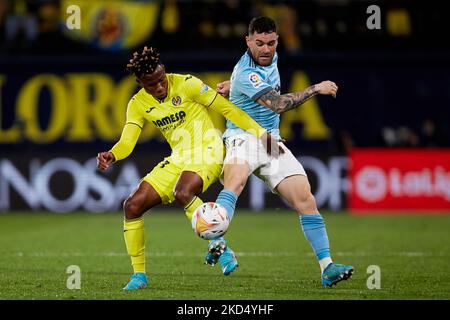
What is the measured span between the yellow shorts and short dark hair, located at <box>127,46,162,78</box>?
0.89 meters

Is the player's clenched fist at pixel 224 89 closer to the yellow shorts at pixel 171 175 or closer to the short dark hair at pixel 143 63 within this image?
the yellow shorts at pixel 171 175

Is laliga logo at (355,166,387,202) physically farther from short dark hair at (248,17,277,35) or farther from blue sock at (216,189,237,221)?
blue sock at (216,189,237,221)

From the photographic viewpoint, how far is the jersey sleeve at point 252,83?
848 centimetres

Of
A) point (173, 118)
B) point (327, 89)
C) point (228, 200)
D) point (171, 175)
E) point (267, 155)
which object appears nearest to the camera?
point (327, 89)

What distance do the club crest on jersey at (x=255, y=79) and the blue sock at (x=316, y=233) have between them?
1.22 meters

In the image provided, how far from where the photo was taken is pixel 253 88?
335 inches

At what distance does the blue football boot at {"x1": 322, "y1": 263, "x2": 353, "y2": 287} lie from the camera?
8.27 m

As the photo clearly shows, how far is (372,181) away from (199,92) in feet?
32.6

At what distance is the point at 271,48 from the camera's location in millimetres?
8594

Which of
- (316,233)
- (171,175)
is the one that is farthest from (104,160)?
(316,233)

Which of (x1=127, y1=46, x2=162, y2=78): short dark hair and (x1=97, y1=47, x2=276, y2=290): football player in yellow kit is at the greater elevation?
(x1=127, y1=46, x2=162, y2=78): short dark hair
